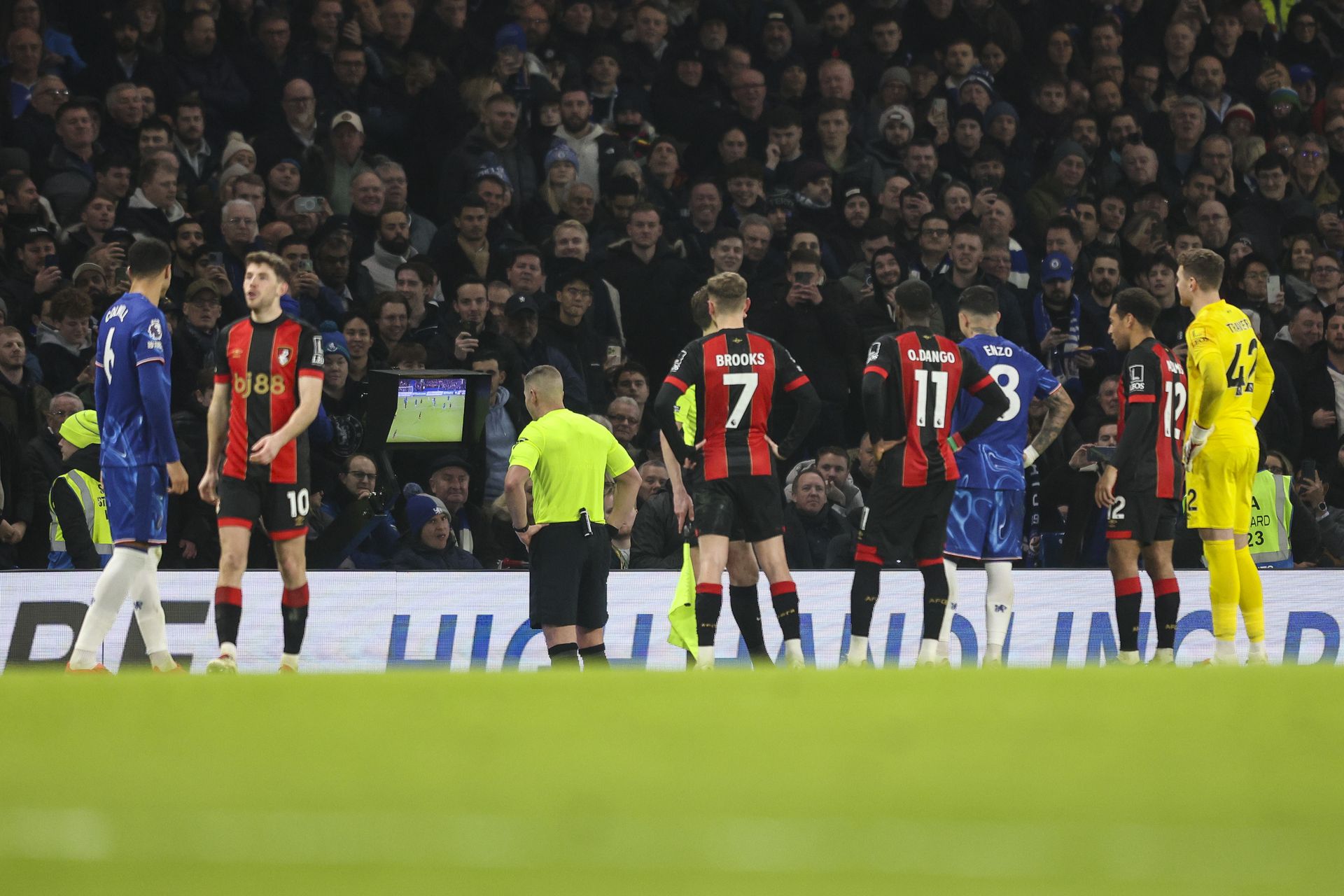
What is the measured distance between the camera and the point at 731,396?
8711 millimetres

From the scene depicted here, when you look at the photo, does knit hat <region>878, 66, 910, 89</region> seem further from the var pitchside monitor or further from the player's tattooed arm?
the var pitchside monitor

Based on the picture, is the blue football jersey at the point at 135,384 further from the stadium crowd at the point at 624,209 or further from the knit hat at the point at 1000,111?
the knit hat at the point at 1000,111

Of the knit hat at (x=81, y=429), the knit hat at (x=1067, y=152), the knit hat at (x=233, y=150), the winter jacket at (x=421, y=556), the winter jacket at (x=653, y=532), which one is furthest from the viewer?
the knit hat at (x=1067, y=152)

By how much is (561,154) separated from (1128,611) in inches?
244

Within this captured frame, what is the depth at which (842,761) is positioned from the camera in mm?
3389

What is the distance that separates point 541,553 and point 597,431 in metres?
0.73

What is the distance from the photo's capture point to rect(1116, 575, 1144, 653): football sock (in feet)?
30.7

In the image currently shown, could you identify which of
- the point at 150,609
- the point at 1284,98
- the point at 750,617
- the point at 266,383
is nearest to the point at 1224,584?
the point at 750,617

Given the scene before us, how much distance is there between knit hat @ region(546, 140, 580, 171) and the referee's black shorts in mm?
4933

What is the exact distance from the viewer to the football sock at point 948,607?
30.0 feet

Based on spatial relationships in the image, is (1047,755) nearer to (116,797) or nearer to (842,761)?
(842,761)

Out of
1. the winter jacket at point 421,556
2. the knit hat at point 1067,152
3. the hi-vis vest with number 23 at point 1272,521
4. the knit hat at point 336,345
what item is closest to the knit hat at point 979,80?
the knit hat at point 1067,152

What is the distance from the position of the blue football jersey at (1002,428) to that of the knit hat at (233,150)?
5744 millimetres

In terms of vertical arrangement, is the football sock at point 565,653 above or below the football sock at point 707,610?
below
